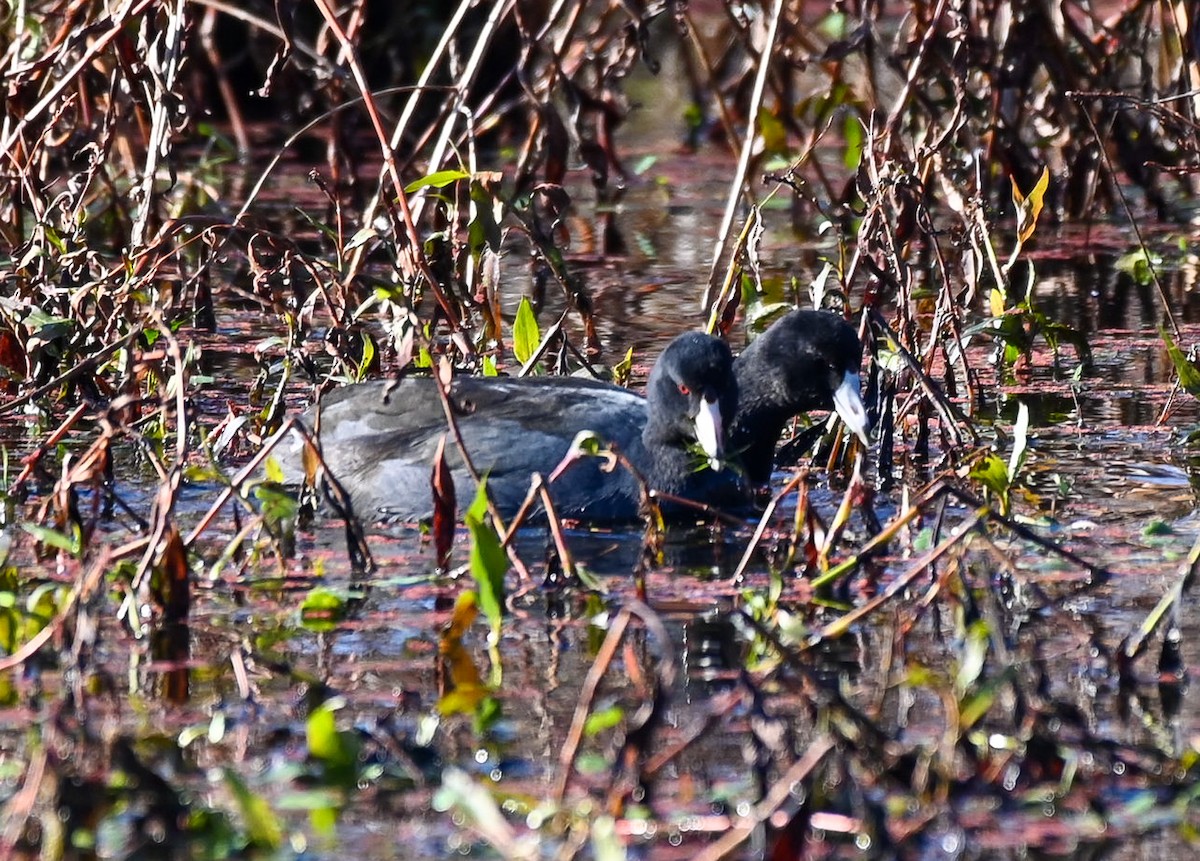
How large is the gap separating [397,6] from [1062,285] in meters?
6.06

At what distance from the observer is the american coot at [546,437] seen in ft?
19.5

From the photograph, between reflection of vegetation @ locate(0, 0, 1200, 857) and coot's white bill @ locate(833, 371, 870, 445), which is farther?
coot's white bill @ locate(833, 371, 870, 445)

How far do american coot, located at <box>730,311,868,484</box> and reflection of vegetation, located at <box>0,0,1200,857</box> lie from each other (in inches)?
4.3

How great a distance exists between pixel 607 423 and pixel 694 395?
0.94 ft

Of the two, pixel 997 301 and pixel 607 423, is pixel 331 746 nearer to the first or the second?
pixel 607 423

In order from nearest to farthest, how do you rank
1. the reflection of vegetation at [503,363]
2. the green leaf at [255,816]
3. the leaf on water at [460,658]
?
1. the green leaf at [255,816]
2. the reflection of vegetation at [503,363]
3. the leaf on water at [460,658]

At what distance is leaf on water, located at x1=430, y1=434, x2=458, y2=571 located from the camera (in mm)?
4895

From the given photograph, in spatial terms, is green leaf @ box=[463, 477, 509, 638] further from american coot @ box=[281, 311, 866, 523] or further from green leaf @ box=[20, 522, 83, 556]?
american coot @ box=[281, 311, 866, 523]

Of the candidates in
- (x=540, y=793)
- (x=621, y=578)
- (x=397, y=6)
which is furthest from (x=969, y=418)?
(x=397, y=6)

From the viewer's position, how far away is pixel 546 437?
5.99 metres

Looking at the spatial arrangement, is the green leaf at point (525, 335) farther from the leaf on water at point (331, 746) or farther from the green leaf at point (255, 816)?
the green leaf at point (255, 816)

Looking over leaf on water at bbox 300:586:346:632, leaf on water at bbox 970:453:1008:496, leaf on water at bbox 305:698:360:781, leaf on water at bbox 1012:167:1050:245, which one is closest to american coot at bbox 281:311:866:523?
leaf on water at bbox 1012:167:1050:245

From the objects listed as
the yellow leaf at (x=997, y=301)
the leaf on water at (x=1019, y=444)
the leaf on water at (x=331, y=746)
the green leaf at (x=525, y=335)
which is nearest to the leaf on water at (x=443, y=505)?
the leaf on water at (x=331, y=746)

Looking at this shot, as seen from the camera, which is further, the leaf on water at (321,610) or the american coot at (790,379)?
the american coot at (790,379)
